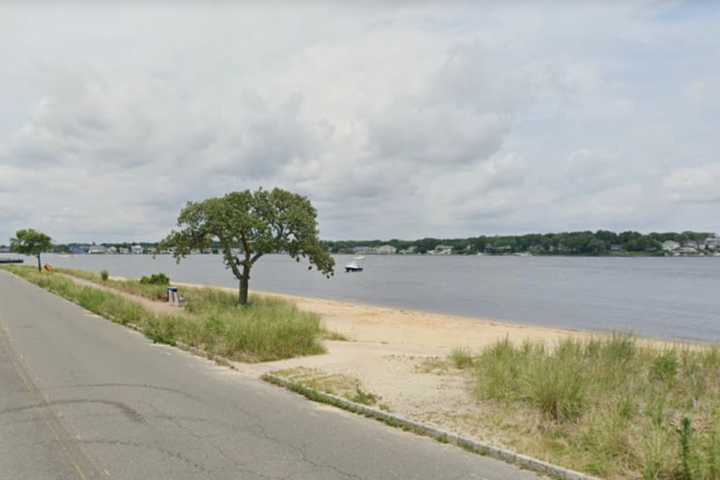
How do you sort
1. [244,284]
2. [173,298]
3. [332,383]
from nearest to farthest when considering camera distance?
[332,383] → [244,284] → [173,298]

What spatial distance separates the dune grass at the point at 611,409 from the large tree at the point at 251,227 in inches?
592

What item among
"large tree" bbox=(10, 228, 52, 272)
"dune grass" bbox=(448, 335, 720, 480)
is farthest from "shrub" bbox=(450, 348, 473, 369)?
"large tree" bbox=(10, 228, 52, 272)

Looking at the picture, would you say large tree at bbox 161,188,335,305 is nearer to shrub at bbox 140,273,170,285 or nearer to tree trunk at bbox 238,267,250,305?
tree trunk at bbox 238,267,250,305

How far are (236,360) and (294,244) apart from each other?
13.6 m

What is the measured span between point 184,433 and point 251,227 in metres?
17.7

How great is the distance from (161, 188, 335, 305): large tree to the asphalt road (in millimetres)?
13449

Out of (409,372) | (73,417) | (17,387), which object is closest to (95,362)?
(17,387)

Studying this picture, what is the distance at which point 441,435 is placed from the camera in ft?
21.4

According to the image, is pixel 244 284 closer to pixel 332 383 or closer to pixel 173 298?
Result: pixel 173 298

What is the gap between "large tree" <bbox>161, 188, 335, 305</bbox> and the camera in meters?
24.1

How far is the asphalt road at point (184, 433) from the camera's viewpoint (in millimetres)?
5418

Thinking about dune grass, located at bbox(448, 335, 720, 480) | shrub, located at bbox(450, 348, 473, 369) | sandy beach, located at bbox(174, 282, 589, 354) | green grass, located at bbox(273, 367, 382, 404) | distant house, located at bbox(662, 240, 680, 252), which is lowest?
sandy beach, located at bbox(174, 282, 589, 354)

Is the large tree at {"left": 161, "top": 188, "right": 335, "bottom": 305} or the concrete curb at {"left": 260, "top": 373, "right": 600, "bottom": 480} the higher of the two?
the large tree at {"left": 161, "top": 188, "right": 335, "bottom": 305}

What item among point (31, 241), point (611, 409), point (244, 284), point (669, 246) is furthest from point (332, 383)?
point (669, 246)
